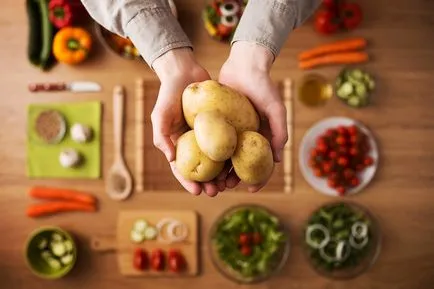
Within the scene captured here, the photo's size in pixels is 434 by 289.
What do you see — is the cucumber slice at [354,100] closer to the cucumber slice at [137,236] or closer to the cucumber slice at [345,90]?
the cucumber slice at [345,90]

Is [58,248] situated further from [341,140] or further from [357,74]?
[357,74]

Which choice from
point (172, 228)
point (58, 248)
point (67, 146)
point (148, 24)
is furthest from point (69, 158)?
point (148, 24)

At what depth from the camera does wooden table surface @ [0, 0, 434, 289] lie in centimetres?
158

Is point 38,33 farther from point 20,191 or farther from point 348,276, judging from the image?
point 348,276

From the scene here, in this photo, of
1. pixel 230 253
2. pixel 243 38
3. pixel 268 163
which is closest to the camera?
pixel 268 163

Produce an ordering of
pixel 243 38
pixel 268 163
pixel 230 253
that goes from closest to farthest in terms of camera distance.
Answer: pixel 268 163 → pixel 243 38 → pixel 230 253

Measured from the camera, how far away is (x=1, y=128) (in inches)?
64.2

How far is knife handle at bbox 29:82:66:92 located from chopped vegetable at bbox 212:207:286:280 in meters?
0.63

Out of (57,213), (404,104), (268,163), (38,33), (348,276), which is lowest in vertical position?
(348,276)

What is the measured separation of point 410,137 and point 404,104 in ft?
0.33

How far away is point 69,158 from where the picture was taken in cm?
157

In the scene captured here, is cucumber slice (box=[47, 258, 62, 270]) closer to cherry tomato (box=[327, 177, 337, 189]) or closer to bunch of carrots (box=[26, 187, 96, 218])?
bunch of carrots (box=[26, 187, 96, 218])

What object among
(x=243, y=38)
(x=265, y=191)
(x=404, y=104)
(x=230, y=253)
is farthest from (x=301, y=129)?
(x=243, y=38)

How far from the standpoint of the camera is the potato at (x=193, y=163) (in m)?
0.82
